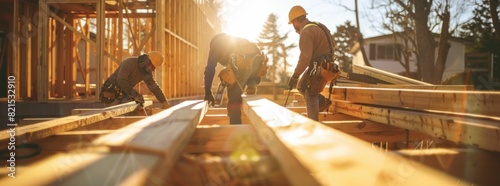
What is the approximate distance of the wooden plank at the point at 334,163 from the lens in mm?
1139

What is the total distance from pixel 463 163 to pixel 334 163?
1002 mm

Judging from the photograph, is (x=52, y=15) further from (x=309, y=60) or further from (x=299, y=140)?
(x=299, y=140)

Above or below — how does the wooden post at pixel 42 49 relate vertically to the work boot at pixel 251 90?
above

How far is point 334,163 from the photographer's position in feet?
4.09

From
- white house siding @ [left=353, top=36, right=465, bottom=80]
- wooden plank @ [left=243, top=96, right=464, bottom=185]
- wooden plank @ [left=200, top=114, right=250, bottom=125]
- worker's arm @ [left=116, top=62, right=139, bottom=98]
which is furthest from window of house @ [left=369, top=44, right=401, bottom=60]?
wooden plank @ [left=243, top=96, right=464, bottom=185]

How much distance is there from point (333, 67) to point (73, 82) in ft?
34.4

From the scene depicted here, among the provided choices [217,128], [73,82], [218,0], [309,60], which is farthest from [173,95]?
[218,0]

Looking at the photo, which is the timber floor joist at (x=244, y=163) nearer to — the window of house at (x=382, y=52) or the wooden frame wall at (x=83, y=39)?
the wooden frame wall at (x=83, y=39)

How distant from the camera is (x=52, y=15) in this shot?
9.68 m

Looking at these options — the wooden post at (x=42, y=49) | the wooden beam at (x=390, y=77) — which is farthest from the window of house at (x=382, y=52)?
the wooden post at (x=42, y=49)

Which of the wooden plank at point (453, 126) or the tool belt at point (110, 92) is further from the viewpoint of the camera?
the tool belt at point (110, 92)

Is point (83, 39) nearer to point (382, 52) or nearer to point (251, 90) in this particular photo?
point (251, 90)

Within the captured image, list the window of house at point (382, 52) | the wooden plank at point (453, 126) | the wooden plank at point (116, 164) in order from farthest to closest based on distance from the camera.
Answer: the window of house at point (382, 52) → the wooden plank at point (453, 126) → the wooden plank at point (116, 164)

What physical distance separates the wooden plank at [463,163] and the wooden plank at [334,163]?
12 centimetres
